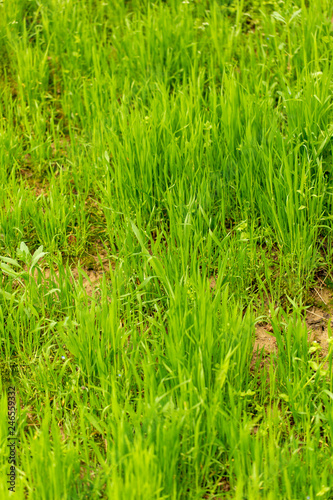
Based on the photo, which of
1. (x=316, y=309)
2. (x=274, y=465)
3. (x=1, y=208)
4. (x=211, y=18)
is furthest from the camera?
(x=211, y=18)

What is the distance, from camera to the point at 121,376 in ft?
7.93

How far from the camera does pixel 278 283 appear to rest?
9.29ft

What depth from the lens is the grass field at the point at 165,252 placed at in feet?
6.97

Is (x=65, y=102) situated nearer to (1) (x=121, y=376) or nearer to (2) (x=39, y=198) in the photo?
(2) (x=39, y=198)

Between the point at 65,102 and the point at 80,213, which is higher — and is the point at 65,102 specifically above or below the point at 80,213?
above

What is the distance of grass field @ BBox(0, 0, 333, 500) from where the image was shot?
212 cm

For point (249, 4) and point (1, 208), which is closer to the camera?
point (1, 208)

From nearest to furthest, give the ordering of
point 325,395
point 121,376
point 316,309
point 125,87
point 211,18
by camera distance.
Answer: point 325,395
point 121,376
point 316,309
point 125,87
point 211,18

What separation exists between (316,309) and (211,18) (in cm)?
236

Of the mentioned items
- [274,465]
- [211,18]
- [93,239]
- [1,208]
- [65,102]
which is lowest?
[274,465]

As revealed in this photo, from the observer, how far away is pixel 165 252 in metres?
2.96

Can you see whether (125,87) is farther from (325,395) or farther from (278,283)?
(325,395)

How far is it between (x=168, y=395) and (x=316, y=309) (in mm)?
943

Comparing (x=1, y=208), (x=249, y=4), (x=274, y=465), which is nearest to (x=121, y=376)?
(x=274, y=465)
